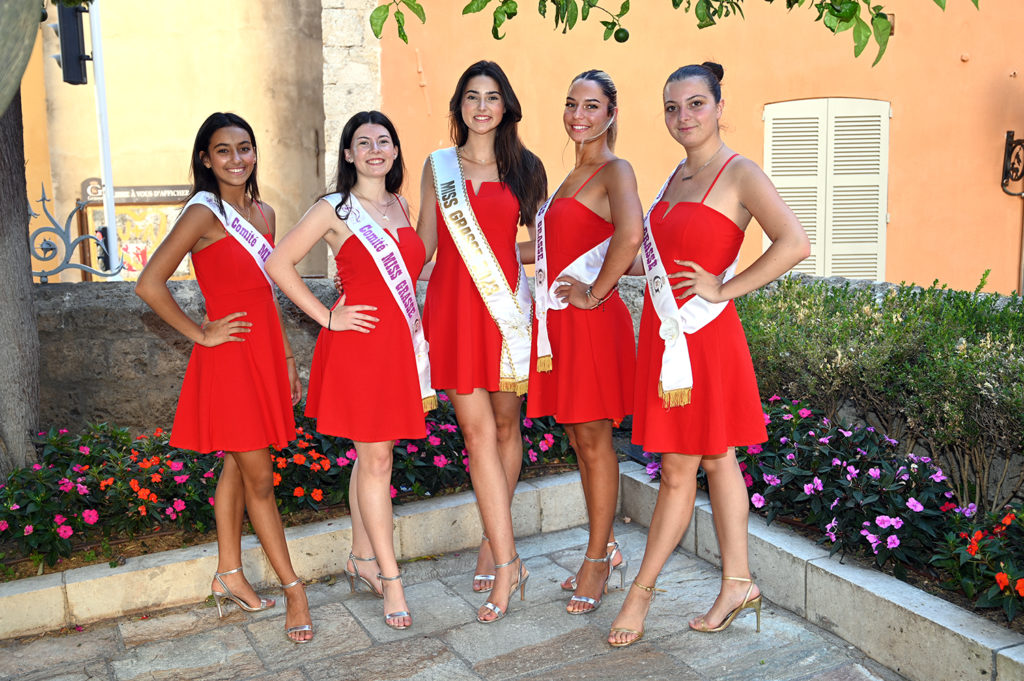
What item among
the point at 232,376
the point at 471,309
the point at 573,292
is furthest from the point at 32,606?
the point at 573,292

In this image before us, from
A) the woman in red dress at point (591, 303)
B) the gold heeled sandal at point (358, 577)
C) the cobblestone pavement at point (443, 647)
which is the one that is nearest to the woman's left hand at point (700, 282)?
the woman in red dress at point (591, 303)

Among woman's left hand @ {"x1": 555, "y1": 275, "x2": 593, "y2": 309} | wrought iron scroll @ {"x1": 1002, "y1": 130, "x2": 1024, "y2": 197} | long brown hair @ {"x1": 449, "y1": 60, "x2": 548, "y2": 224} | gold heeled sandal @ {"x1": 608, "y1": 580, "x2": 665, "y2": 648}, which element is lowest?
gold heeled sandal @ {"x1": 608, "y1": 580, "x2": 665, "y2": 648}

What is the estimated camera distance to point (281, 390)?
315cm

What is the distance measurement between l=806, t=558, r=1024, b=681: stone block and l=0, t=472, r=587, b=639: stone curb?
4.26 ft

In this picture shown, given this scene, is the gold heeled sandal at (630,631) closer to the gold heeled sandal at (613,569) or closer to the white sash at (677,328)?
the gold heeled sandal at (613,569)

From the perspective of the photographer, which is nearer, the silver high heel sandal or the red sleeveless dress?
the red sleeveless dress

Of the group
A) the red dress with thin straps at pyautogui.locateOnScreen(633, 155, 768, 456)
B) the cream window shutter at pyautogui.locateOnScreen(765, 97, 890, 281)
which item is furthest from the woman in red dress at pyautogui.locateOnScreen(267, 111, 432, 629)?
the cream window shutter at pyautogui.locateOnScreen(765, 97, 890, 281)

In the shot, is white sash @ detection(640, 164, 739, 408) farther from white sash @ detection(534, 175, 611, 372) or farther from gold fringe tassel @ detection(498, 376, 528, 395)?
gold fringe tassel @ detection(498, 376, 528, 395)

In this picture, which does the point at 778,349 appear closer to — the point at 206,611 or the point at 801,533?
the point at 801,533

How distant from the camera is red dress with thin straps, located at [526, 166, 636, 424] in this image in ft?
10.0

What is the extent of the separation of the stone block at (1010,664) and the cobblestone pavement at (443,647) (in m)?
0.37

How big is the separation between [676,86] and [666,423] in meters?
1.04

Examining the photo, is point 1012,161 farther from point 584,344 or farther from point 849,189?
point 584,344

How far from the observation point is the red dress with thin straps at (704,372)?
2.79 m
